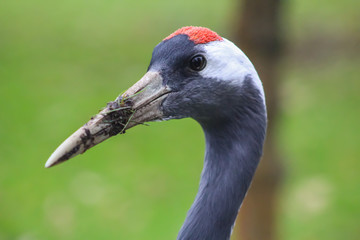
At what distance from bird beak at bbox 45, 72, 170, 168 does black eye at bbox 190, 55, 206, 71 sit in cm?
20

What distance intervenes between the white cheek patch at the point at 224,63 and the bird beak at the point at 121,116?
0.29 m

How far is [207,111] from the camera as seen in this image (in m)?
3.31

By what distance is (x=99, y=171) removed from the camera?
27.4 feet

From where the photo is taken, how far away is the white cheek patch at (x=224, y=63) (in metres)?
3.18

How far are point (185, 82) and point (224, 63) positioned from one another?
0.25 m

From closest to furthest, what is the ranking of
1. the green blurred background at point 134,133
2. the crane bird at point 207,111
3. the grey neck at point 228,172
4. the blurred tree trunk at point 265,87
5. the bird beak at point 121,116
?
1. the bird beak at point 121,116
2. the crane bird at point 207,111
3. the grey neck at point 228,172
4. the blurred tree trunk at point 265,87
5. the green blurred background at point 134,133

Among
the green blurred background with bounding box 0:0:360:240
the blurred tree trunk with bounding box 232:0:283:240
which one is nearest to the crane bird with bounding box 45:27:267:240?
the blurred tree trunk with bounding box 232:0:283:240

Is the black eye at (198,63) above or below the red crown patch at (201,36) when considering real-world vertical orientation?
below

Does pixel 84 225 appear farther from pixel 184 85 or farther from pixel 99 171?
pixel 184 85

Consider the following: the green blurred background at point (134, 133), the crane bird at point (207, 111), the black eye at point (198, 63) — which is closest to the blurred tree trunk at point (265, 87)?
the green blurred background at point (134, 133)

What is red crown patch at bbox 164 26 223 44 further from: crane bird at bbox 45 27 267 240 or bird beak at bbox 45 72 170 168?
bird beak at bbox 45 72 170 168

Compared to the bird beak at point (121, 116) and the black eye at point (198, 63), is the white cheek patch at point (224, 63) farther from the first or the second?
the bird beak at point (121, 116)

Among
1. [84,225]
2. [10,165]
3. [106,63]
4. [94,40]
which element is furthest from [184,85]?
[94,40]

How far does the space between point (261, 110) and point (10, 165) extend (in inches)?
235
